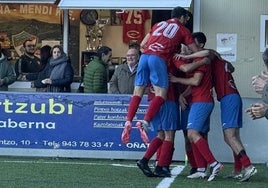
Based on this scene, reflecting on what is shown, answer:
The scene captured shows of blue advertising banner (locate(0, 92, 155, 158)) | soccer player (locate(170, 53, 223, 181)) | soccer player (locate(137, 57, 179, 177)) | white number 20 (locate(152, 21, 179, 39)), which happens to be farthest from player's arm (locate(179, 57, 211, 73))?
blue advertising banner (locate(0, 92, 155, 158))

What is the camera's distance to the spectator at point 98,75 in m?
14.9

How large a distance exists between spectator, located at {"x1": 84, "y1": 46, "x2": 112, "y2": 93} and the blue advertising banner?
81 cm

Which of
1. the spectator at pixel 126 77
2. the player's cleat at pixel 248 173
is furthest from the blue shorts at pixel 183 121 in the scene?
the spectator at pixel 126 77

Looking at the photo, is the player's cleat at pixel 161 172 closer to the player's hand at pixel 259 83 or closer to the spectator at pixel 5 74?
the player's hand at pixel 259 83

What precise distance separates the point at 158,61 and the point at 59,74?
429cm

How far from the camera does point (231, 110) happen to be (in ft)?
37.7

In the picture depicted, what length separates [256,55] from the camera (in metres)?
16.1

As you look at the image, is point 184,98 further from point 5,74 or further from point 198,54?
point 5,74

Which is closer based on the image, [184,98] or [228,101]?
[228,101]

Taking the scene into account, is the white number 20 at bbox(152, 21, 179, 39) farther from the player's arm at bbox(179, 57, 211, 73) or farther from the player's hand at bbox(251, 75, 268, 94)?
the player's hand at bbox(251, 75, 268, 94)

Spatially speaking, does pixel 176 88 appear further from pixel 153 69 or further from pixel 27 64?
pixel 27 64

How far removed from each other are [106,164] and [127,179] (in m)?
1.97

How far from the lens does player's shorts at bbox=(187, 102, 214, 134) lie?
36.9 ft

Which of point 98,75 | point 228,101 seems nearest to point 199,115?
point 228,101
